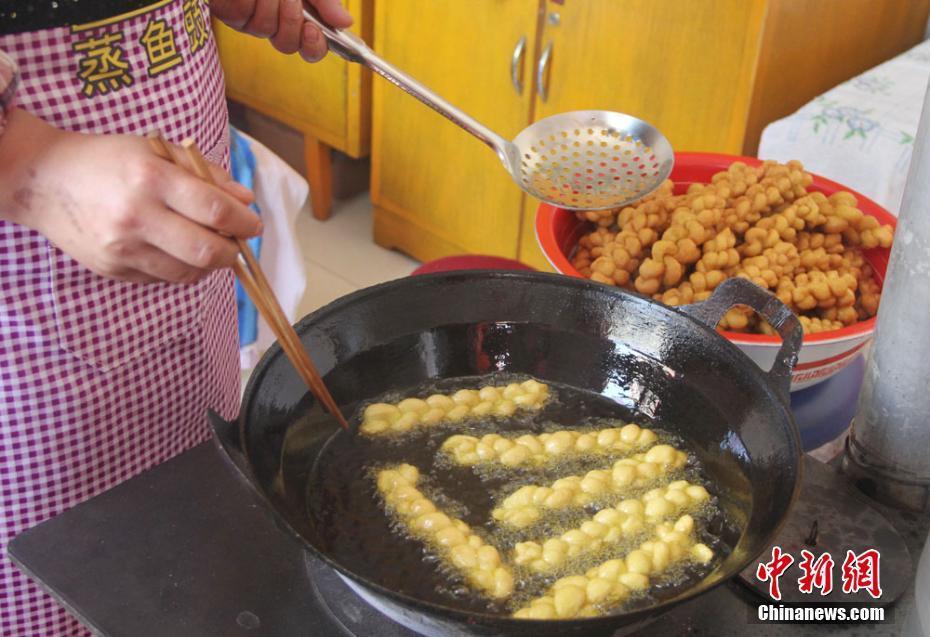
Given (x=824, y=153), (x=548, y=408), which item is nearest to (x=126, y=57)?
(x=548, y=408)

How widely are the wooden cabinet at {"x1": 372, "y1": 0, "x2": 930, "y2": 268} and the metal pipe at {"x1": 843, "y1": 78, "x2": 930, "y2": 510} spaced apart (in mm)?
1089

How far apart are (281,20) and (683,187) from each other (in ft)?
1.83

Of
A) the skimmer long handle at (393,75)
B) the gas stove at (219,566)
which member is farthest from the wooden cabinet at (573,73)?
the gas stove at (219,566)

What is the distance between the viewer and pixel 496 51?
230 cm

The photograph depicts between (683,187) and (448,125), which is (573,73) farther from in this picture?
(683,187)

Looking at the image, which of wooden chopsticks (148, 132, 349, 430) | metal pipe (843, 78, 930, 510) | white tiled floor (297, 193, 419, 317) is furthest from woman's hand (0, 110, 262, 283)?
white tiled floor (297, 193, 419, 317)

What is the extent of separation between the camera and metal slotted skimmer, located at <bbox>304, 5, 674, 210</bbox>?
1174mm

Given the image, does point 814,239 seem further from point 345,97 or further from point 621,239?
point 345,97

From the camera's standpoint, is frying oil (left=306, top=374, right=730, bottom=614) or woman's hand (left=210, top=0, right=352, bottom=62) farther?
woman's hand (left=210, top=0, right=352, bottom=62)

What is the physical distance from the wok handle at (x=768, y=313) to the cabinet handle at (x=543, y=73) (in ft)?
4.48

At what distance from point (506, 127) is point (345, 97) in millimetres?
578

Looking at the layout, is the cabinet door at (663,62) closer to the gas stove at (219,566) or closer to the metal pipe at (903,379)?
the metal pipe at (903,379)

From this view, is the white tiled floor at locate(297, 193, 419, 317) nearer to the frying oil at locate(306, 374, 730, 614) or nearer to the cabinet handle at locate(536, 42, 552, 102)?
the cabinet handle at locate(536, 42, 552, 102)

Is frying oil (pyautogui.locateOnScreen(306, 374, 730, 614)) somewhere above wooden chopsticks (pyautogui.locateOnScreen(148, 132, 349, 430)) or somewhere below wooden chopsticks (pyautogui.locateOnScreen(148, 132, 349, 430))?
below
